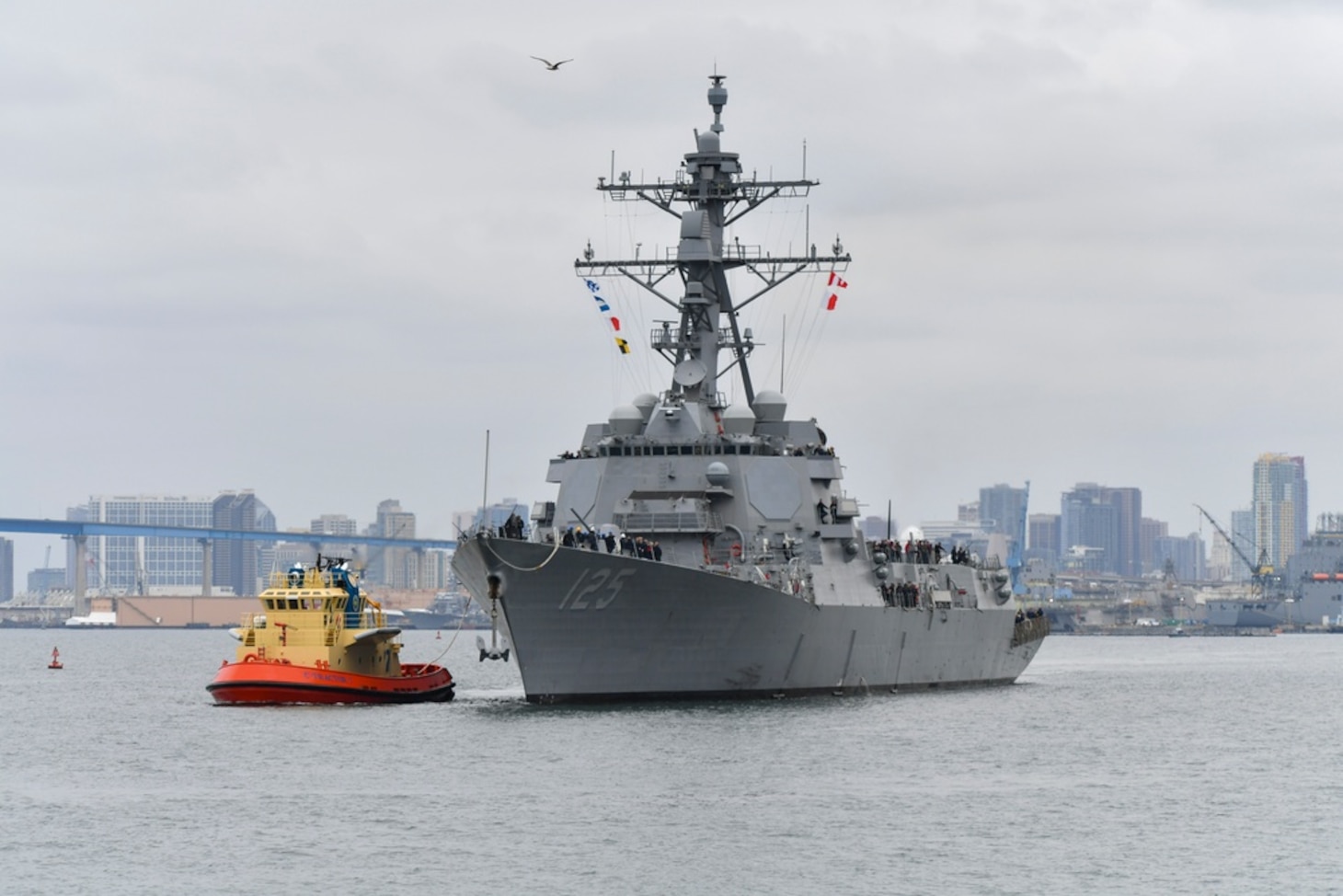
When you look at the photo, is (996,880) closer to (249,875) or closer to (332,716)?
(249,875)

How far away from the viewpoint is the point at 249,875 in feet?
79.6

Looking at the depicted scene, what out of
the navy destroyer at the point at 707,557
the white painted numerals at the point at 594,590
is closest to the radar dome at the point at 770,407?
the navy destroyer at the point at 707,557

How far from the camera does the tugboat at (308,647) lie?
42.9 metres

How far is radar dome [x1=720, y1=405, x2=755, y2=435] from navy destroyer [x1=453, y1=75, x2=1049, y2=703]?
0.04m

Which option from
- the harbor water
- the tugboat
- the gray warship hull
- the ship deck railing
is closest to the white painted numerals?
the gray warship hull

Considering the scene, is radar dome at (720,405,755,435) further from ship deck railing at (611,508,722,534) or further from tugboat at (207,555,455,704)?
tugboat at (207,555,455,704)

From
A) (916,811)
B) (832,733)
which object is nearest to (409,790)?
(916,811)

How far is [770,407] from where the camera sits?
48.2 meters

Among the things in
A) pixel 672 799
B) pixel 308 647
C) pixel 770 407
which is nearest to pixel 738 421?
pixel 770 407

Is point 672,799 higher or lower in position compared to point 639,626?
lower

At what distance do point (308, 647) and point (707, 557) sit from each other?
815 centimetres

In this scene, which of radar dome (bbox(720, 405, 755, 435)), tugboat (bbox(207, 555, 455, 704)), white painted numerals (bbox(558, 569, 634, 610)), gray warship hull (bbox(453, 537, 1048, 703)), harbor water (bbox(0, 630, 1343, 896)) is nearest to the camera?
harbor water (bbox(0, 630, 1343, 896))

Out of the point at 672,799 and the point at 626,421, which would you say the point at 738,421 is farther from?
the point at 672,799

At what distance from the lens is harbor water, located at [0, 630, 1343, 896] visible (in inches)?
964
